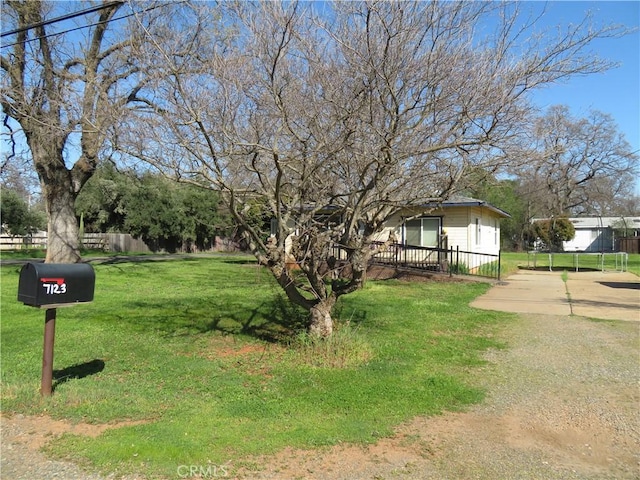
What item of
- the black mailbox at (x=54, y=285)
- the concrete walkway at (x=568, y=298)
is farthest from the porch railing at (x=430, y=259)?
the black mailbox at (x=54, y=285)

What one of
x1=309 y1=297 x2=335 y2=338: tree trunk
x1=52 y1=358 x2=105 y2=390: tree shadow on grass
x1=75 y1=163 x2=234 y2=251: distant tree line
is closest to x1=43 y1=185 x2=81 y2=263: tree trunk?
x1=52 y1=358 x2=105 y2=390: tree shadow on grass

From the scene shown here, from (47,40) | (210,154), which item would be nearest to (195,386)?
(210,154)

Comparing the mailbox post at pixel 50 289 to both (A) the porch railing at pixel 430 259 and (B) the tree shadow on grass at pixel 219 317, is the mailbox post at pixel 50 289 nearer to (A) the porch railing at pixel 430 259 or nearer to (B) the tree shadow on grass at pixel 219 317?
(B) the tree shadow on grass at pixel 219 317

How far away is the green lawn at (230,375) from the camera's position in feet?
14.3

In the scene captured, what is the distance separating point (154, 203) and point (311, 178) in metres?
32.7

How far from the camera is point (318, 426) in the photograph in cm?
A: 466

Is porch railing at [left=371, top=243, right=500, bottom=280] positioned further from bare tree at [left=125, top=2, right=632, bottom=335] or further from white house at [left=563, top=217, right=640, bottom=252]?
white house at [left=563, top=217, right=640, bottom=252]

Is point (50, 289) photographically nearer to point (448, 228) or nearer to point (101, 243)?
point (448, 228)

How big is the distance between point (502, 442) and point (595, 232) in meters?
60.5

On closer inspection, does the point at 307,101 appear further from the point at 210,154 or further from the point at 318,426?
the point at 318,426

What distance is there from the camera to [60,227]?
786 inches

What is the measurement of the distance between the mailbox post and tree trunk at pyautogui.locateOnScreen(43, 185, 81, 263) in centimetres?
1543

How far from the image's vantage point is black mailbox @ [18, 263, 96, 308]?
5.09 meters

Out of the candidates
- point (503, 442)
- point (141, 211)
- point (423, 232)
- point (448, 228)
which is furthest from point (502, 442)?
point (141, 211)
